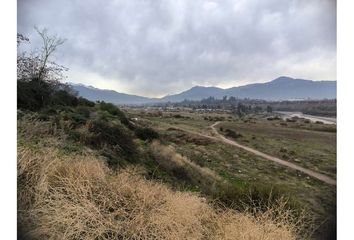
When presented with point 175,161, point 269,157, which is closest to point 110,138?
point 175,161

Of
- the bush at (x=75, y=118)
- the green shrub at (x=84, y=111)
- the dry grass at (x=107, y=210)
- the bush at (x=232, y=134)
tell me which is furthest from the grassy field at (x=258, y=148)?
the bush at (x=75, y=118)

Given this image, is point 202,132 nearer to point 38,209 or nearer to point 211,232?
point 211,232

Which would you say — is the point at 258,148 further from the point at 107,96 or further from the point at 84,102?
the point at 84,102

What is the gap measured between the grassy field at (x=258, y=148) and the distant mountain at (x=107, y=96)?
0.21 metres

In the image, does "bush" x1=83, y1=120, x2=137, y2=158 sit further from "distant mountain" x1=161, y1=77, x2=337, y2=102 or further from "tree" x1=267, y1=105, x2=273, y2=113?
"tree" x1=267, y1=105, x2=273, y2=113

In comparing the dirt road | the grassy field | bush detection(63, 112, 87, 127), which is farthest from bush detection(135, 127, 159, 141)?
the dirt road

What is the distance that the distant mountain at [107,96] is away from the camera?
10.5ft

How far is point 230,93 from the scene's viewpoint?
3314 mm

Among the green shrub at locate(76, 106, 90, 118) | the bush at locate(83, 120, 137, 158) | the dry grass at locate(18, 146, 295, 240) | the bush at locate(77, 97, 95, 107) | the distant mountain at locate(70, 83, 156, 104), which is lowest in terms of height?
the dry grass at locate(18, 146, 295, 240)

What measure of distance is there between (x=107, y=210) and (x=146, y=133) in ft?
2.96

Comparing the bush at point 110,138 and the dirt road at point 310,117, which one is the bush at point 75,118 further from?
the dirt road at point 310,117

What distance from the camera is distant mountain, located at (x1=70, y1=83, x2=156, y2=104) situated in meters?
3.21

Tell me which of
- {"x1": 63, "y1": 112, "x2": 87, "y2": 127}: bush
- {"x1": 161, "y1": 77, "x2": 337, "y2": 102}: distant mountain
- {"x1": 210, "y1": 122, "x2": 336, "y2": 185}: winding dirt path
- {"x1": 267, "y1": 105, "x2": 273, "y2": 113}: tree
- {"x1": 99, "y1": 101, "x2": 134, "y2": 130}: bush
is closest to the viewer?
{"x1": 210, "y1": 122, "x2": 336, "y2": 185}: winding dirt path

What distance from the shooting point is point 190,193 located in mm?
3375
